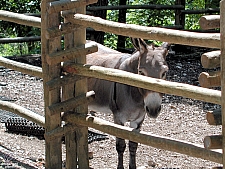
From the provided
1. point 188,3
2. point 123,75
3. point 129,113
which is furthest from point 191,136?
point 188,3

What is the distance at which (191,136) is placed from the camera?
7.75 m

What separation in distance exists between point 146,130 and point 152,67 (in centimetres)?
257

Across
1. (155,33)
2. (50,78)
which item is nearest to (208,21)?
(155,33)

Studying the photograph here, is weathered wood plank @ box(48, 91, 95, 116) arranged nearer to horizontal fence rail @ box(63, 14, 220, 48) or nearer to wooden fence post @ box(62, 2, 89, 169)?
wooden fence post @ box(62, 2, 89, 169)

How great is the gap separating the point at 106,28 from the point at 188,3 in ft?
36.8

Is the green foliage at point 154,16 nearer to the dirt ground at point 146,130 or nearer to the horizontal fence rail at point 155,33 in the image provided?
the dirt ground at point 146,130

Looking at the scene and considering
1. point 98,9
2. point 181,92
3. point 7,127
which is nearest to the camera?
point 181,92

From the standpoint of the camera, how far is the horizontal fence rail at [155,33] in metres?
4.00

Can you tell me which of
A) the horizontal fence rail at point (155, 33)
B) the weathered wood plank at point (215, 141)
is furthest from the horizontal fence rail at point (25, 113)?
the weathered wood plank at point (215, 141)

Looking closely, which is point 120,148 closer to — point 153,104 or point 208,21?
point 153,104

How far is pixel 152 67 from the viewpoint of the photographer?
564 cm

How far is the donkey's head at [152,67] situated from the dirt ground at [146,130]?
1.39 meters

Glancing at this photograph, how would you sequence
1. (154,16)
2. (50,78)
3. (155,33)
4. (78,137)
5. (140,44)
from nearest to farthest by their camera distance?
(155,33)
(50,78)
(78,137)
(140,44)
(154,16)

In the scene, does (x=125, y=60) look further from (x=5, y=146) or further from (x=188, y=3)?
(x=188, y=3)
